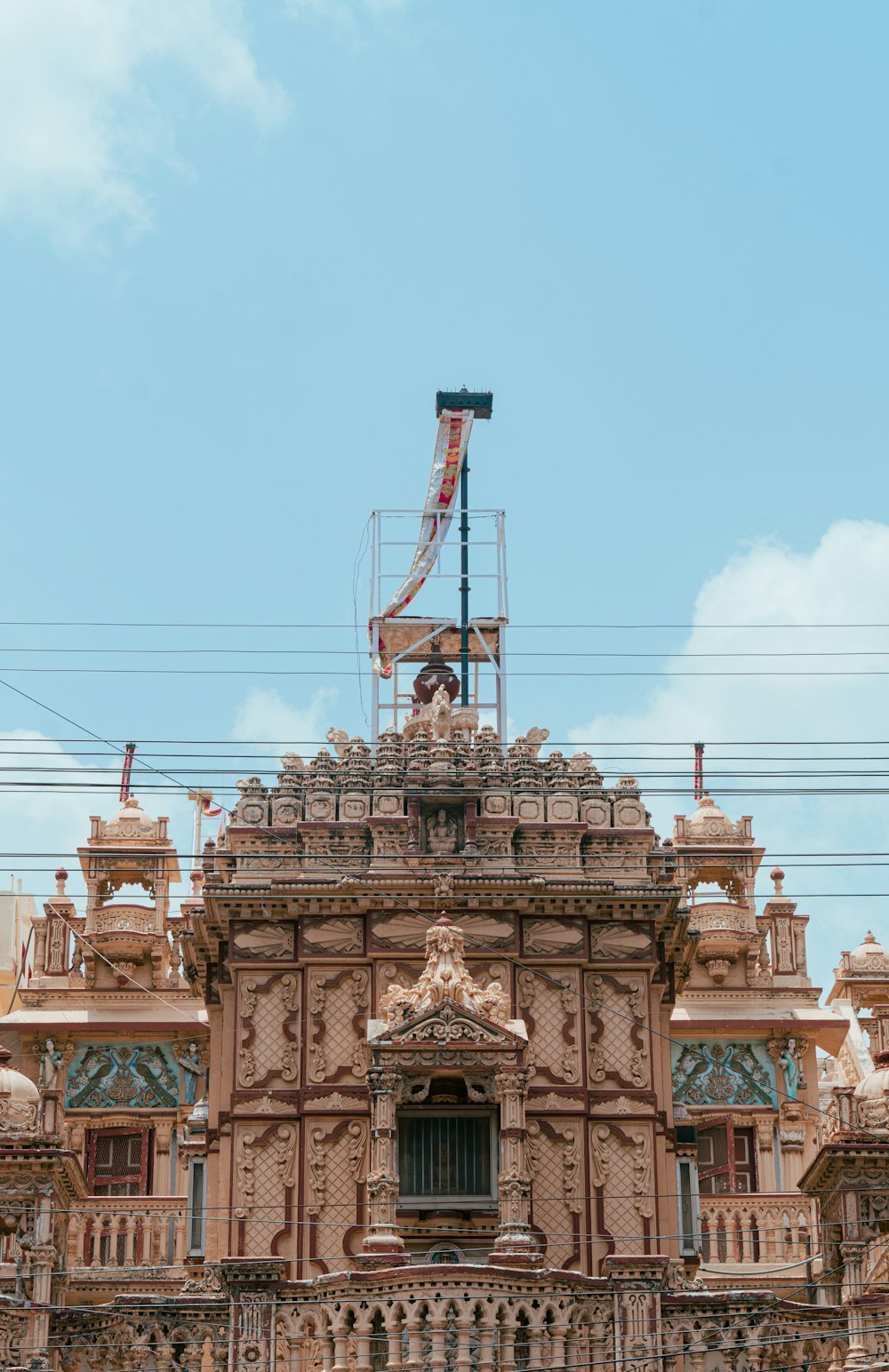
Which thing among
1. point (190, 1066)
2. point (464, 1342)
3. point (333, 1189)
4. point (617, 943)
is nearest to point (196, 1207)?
point (333, 1189)

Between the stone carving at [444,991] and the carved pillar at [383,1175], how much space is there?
1.16 m

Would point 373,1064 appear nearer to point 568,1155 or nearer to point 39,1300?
point 568,1155

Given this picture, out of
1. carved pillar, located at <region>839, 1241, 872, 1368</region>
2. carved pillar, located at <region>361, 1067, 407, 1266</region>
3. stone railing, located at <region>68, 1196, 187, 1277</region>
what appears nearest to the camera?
carved pillar, located at <region>839, 1241, 872, 1368</region>

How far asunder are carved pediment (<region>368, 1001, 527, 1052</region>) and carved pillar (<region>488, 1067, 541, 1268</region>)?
51 centimetres

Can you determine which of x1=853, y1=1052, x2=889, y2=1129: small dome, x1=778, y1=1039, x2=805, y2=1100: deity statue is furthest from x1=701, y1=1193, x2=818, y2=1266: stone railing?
x1=853, y1=1052, x2=889, y2=1129: small dome

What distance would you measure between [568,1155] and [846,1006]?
21590 millimetres

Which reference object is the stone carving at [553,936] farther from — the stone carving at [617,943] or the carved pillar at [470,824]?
the carved pillar at [470,824]

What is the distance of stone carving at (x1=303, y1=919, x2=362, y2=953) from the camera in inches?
1601

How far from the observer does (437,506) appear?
51531mm

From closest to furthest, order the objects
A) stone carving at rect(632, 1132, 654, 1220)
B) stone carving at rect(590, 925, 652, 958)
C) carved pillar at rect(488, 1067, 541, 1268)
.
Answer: carved pillar at rect(488, 1067, 541, 1268), stone carving at rect(632, 1132, 654, 1220), stone carving at rect(590, 925, 652, 958)

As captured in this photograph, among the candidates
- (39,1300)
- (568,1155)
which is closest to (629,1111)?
(568,1155)

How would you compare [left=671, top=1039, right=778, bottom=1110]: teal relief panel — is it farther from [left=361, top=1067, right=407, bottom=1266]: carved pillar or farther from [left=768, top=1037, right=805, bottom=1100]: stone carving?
[left=361, top=1067, right=407, bottom=1266]: carved pillar

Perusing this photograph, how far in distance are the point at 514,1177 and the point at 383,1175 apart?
1.98 meters

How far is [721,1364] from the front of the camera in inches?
1437
